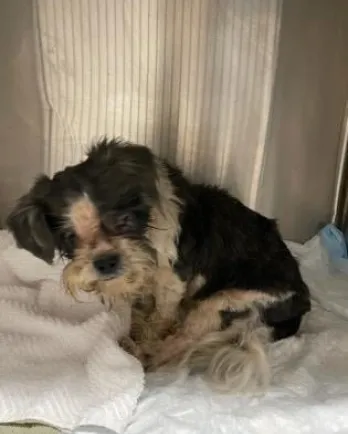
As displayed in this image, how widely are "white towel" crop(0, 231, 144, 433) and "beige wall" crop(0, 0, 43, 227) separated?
228mm

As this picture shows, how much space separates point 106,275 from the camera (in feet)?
4.99

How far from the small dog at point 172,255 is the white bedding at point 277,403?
0.05m

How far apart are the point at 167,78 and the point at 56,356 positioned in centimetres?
82

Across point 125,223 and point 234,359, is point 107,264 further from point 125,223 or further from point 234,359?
point 234,359

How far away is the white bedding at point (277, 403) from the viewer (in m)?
1.50

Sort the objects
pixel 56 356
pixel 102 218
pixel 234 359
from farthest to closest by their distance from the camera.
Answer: pixel 56 356 < pixel 234 359 < pixel 102 218

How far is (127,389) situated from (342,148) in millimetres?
1130

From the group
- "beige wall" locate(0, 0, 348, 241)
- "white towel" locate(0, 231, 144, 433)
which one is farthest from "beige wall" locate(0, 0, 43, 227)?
"white towel" locate(0, 231, 144, 433)

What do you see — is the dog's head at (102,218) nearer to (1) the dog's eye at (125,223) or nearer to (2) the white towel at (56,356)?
(1) the dog's eye at (125,223)

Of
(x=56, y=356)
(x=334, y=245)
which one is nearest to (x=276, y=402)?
(x=56, y=356)

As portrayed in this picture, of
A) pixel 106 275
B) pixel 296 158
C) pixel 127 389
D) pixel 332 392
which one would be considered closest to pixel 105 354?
pixel 127 389

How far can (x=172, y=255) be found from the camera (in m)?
1.69

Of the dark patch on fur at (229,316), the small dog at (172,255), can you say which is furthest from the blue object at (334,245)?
the dark patch on fur at (229,316)

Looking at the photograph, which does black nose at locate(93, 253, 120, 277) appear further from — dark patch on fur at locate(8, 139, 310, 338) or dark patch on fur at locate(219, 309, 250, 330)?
dark patch on fur at locate(219, 309, 250, 330)
